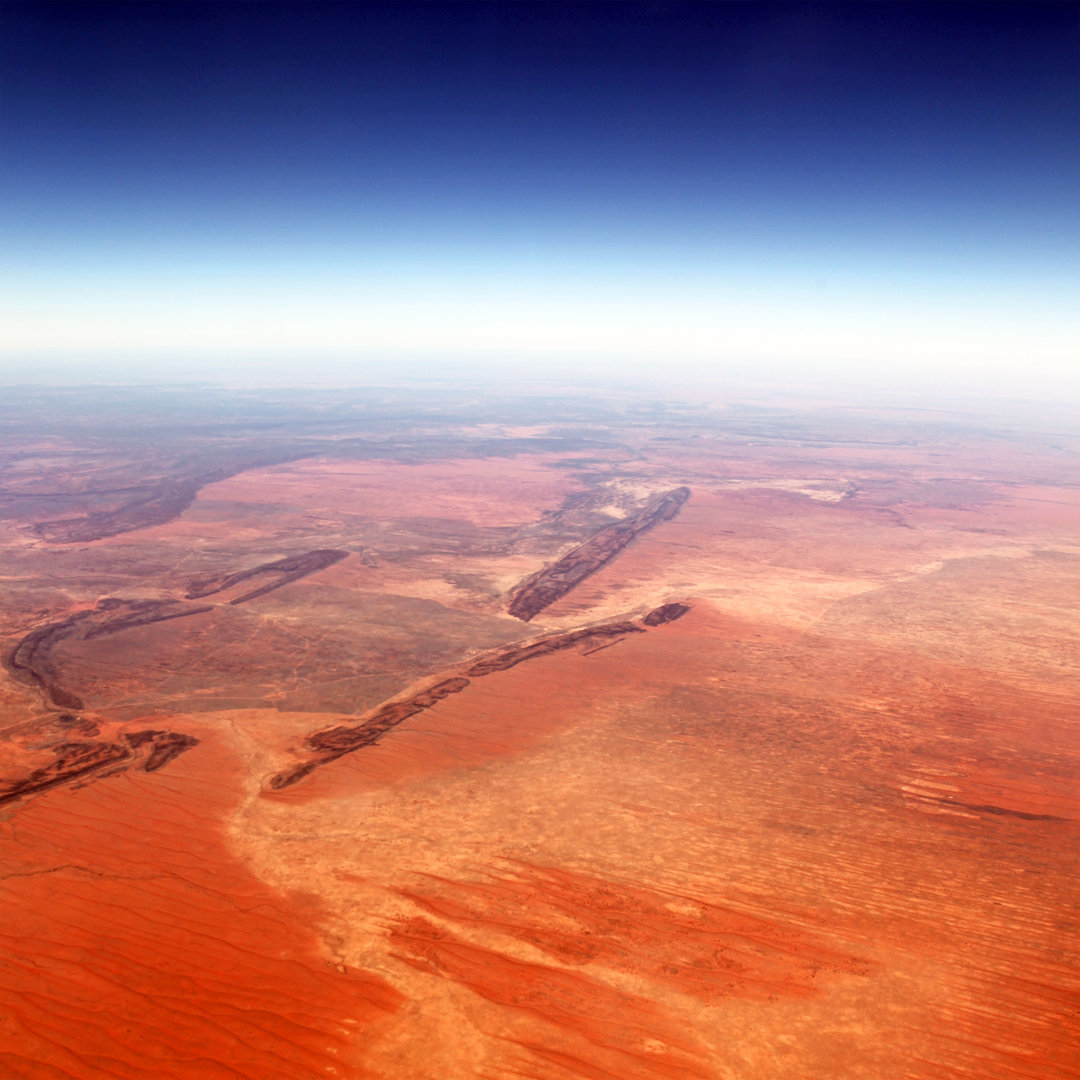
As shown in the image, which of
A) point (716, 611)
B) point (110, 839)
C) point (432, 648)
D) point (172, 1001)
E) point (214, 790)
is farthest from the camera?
point (716, 611)

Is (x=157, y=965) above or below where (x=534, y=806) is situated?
above

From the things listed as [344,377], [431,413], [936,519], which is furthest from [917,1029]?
[344,377]

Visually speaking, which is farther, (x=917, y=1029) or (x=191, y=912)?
(x=191, y=912)

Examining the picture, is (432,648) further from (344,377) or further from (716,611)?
(344,377)

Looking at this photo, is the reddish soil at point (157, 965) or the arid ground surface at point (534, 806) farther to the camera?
the arid ground surface at point (534, 806)

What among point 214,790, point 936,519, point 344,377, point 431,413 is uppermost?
point 344,377

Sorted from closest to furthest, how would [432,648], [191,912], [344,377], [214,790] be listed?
[191,912], [214,790], [432,648], [344,377]

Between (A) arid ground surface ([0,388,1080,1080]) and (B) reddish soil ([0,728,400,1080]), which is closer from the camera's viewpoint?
(B) reddish soil ([0,728,400,1080])

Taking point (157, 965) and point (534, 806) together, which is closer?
point (157, 965)
